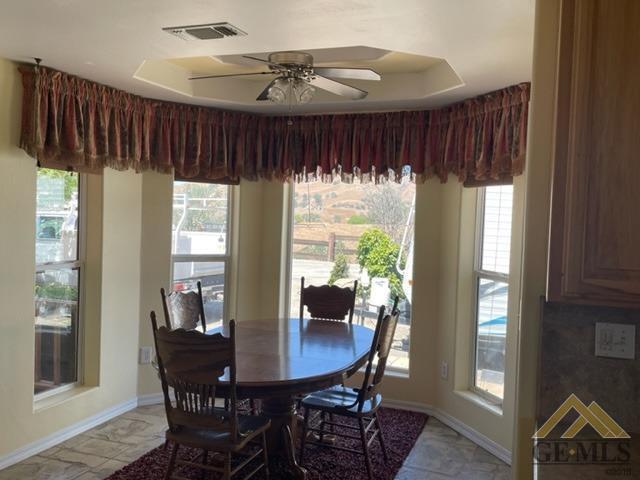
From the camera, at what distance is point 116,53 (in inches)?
113

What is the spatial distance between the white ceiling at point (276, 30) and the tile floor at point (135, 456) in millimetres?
2281

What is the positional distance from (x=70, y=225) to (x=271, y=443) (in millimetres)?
1968

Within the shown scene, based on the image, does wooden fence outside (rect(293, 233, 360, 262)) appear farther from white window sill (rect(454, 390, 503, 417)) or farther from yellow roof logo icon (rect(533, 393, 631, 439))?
yellow roof logo icon (rect(533, 393, 631, 439))

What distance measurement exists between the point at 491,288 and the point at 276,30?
232 centimetres

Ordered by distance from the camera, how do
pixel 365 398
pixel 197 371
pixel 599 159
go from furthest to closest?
pixel 365 398
pixel 197 371
pixel 599 159

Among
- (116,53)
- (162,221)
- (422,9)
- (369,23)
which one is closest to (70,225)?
(162,221)

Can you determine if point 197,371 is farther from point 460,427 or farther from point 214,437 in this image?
point 460,427

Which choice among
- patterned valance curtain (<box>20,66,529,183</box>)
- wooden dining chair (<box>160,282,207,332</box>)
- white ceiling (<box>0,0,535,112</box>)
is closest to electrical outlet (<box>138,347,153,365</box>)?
wooden dining chair (<box>160,282,207,332</box>)

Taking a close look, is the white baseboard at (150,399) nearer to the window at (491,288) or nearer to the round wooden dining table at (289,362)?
the round wooden dining table at (289,362)

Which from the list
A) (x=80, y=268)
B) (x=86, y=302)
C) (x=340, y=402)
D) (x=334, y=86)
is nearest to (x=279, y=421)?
(x=340, y=402)

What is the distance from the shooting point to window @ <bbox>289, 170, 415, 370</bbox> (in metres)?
4.36

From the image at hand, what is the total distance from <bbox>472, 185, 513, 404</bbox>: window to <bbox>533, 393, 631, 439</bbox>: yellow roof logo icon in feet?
6.14

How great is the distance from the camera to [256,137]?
14.4 feet

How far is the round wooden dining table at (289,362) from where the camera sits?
8.12 ft
